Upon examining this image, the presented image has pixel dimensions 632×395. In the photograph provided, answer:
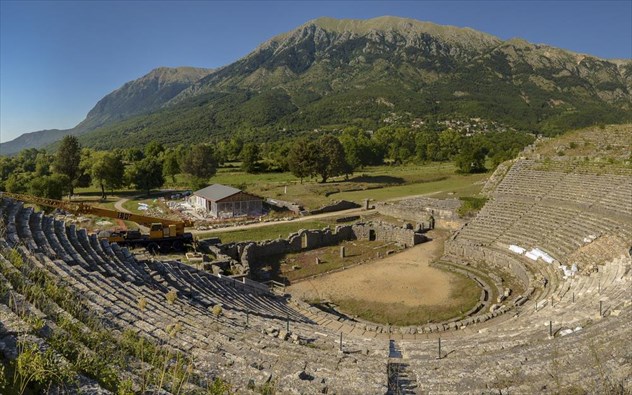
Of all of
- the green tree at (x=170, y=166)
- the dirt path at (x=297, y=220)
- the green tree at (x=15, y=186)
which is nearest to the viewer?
the dirt path at (x=297, y=220)

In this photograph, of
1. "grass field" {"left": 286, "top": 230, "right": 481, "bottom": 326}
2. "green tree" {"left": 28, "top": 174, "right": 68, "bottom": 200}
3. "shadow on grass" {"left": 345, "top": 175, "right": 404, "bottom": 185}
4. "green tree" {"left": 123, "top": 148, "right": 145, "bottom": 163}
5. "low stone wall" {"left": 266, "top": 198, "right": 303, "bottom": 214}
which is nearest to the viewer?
"grass field" {"left": 286, "top": 230, "right": 481, "bottom": 326}

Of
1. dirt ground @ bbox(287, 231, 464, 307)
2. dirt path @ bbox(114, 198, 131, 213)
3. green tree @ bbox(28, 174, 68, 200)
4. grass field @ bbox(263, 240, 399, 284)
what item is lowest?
dirt ground @ bbox(287, 231, 464, 307)

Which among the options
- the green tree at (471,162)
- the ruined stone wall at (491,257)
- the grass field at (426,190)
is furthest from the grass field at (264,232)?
the green tree at (471,162)

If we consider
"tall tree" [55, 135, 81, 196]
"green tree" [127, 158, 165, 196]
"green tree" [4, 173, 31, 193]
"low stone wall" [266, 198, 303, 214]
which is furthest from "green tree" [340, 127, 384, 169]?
"green tree" [4, 173, 31, 193]

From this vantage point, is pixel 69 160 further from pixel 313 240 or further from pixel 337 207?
pixel 313 240

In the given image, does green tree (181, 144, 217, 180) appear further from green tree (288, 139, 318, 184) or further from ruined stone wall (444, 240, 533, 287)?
ruined stone wall (444, 240, 533, 287)

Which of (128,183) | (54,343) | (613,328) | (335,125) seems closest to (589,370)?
(613,328)

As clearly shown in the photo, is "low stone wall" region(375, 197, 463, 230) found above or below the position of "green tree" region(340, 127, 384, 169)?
below

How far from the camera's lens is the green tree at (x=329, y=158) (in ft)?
230

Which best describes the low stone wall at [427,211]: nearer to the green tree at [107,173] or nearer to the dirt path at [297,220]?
the dirt path at [297,220]

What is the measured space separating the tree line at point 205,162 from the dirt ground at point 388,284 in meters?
36.7

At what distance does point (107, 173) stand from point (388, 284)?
160 ft

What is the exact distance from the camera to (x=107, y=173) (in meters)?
61.2

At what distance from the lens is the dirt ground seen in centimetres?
2539
